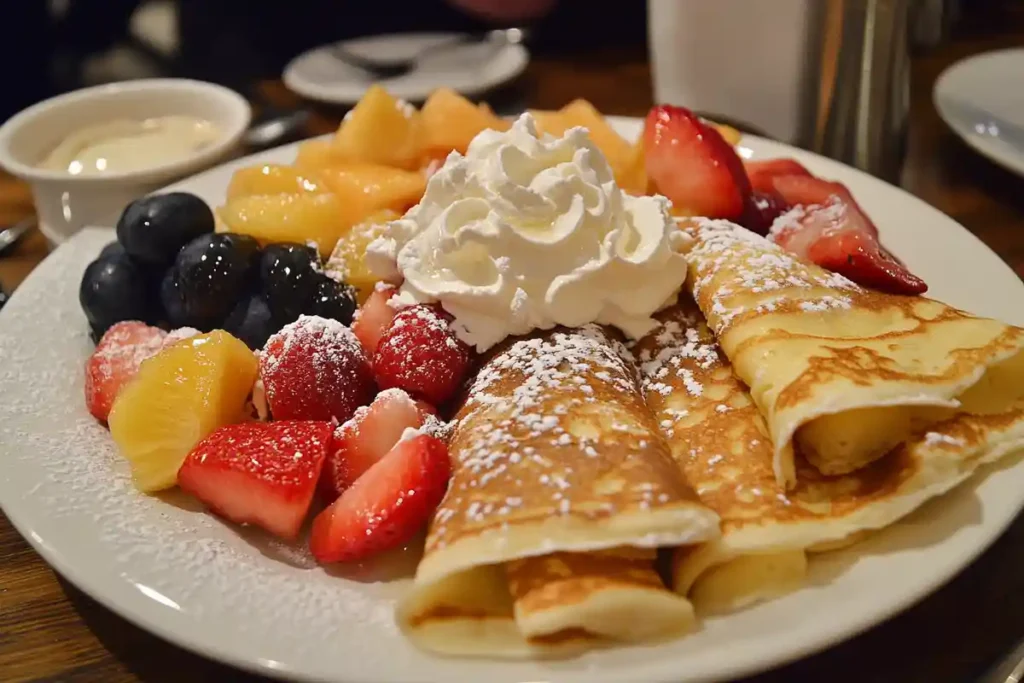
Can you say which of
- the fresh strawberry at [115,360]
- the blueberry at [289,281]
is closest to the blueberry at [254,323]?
the blueberry at [289,281]

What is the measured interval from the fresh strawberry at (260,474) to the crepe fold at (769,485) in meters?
0.46

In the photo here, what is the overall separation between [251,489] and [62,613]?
283 millimetres

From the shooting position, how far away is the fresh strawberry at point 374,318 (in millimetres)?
1395

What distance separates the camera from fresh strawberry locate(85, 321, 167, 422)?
1312 mm

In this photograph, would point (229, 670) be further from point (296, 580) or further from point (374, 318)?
point (374, 318)

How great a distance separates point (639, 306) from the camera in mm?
1348

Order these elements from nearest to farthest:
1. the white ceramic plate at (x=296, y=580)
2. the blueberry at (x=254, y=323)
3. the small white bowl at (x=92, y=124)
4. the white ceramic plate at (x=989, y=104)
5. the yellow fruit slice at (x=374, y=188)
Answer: the white ceramic plate at (x=296, y=580)
the blueberry at (x=254, y=323)
the yellow fruit slice at (x=374, y=188)
the small white bowl at (x=92, y=124)
the white ceramic plate at (x=989, y=104)

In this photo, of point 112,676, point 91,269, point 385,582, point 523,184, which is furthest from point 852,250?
point 91,269

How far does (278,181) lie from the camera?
1.66 metres

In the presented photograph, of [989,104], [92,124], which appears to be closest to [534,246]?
[92,124]

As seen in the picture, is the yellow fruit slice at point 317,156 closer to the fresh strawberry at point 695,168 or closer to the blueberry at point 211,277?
the blueberry at point 211,277

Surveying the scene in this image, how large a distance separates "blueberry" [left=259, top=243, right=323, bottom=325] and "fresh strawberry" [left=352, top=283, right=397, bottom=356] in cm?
10

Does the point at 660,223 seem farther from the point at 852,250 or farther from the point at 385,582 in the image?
the point at 385,582

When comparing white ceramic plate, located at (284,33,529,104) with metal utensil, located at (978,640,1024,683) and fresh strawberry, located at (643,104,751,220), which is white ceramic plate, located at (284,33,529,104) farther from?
metal utensil, located at (978,640,1024,683)
